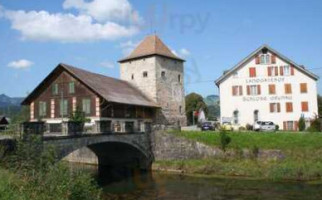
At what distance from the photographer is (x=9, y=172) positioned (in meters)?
14.9

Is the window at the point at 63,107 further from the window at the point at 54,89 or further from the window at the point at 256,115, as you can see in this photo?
the window at the point at 256,115

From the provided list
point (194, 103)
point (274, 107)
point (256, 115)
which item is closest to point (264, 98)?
point (274, 107)

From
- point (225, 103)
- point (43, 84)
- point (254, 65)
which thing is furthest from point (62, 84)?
point (254, 65)

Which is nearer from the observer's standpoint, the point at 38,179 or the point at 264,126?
the point at 38,179

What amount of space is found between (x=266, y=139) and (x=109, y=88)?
17.9m

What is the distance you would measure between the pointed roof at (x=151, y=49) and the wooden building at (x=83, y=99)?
218 inches

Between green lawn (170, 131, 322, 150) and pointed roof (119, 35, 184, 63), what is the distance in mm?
16227

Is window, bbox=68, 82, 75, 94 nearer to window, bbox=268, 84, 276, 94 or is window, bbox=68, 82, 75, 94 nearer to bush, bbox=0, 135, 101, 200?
window, bbox=268, 84, 276, 94

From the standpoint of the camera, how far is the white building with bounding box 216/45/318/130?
4694 centimetres

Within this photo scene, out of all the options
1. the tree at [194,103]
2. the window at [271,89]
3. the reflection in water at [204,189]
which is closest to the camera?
the reflection in water at [204,189]

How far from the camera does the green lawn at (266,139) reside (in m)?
34.6

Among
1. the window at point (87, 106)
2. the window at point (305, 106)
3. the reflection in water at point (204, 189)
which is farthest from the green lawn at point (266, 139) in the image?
the window at point (305, 106)

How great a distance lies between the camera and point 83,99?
43.1 m

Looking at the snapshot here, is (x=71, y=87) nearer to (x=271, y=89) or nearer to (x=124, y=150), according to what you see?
(x=124, y=150)
